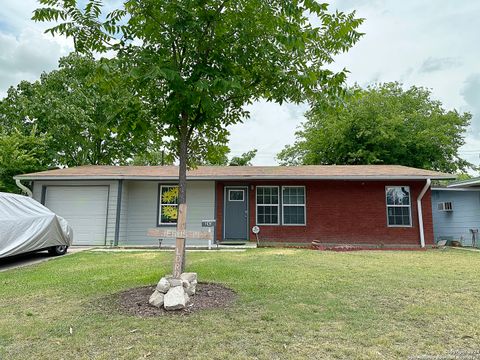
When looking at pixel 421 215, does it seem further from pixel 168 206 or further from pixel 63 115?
pixel 63 115

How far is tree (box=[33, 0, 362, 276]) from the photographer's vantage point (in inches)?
150

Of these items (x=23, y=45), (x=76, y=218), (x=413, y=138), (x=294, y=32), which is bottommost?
(x=76, y=218)

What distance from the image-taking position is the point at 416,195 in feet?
36.7

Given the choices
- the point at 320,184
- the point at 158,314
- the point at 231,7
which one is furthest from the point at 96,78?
the point at 320,184

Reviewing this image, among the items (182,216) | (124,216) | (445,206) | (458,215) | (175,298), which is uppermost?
(445,206)

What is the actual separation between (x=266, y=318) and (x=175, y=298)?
1.08 metres

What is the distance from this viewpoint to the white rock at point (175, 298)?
11.8 feet

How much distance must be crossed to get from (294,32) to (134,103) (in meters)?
2.32

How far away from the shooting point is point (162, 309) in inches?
144

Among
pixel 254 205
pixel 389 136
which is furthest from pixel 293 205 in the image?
pixel 389 136

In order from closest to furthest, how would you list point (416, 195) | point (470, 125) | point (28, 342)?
1. point (28, 342)
2. point (416, 195)
3. point (470, 125)

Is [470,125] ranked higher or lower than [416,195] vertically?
higher

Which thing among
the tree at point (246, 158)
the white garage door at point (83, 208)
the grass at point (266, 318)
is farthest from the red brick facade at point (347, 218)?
the tree at point (246, 158)

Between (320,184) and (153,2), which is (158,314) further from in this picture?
(320,184)
